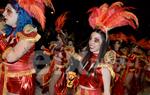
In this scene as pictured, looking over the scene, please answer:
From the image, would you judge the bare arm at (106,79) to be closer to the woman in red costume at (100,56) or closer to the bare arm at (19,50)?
the woman in red costume at (100,56)

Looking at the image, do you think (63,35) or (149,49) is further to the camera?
Result: (149,49)

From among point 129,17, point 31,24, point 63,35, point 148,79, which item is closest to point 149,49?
point 148,79

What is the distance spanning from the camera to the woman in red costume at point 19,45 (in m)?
5.70

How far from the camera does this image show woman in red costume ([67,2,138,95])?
21.3 feet

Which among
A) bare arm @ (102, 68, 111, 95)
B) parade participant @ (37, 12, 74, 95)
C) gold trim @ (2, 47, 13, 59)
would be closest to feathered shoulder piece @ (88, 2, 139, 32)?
bare arm @ (102, 68, 111, 95)

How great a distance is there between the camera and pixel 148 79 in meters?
14.0

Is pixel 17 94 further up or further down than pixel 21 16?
further down

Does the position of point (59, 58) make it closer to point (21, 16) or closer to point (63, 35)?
point (63, 35)

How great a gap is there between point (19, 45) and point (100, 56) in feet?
4.65

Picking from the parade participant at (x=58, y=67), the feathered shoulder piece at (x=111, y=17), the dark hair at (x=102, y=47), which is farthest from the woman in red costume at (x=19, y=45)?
the parade participant at (x=58, y=67)

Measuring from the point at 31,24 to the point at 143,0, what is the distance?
18.1 metres

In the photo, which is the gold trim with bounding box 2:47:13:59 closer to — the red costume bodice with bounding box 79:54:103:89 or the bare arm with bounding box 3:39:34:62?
the bare arm with bounding box 3:39:34:62

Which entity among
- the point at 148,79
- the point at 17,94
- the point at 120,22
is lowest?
the point at 148,79

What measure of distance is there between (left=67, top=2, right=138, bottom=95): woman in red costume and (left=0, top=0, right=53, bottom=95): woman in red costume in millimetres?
960
